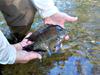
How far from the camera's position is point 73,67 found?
308 centimetres

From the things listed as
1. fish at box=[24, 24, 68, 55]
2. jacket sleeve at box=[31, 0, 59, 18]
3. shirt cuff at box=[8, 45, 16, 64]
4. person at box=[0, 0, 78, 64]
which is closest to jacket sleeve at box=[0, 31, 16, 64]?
shirt cuff at box=[8, 45, 16, 64]

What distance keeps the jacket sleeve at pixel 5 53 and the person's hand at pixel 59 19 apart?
2.21 ft

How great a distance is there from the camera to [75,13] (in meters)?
4.35

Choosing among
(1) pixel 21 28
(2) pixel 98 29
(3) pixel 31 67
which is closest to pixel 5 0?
(1) pixel 21 28

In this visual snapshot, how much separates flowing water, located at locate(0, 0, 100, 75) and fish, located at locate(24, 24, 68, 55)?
91 millimetres

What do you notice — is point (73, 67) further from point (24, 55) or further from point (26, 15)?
point (26, 15)

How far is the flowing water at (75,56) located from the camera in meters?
3.04

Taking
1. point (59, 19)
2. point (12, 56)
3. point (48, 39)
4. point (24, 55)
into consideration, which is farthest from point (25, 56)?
point (59, 19)

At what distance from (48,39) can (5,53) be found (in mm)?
558

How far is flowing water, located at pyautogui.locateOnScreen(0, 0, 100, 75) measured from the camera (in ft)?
9.99

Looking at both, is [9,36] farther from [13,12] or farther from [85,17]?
[85,17]

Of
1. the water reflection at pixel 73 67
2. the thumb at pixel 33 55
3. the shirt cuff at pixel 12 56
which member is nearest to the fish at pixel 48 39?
the thumb at pixel 33 55

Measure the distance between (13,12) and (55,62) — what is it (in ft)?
2.40

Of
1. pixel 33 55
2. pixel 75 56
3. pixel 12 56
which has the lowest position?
pixel 75 56
